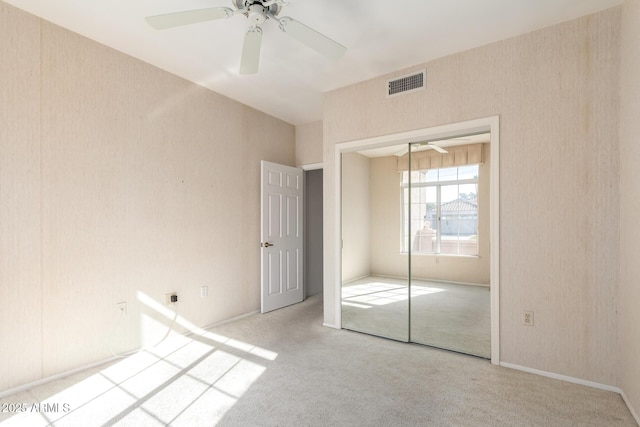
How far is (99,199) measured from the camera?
275 centimetres

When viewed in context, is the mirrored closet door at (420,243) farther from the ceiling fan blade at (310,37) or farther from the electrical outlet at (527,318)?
the ceiling fan blade at (310,37)

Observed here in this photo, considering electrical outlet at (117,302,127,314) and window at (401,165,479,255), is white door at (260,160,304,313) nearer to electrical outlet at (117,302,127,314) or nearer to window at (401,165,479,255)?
electrical outlet at (117,302,127,314)

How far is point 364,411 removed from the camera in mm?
2031

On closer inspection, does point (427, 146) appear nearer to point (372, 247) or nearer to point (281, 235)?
point (372, 247)

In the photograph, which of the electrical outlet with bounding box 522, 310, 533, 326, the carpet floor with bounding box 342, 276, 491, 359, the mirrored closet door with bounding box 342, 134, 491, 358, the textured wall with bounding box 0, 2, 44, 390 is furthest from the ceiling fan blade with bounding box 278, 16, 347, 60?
the electrical outlet with bounding box 522, 310, 533, 326

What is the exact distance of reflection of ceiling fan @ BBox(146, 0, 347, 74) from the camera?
1.84 metres

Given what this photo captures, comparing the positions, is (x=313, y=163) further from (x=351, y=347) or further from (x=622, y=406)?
(x=622, y=406)

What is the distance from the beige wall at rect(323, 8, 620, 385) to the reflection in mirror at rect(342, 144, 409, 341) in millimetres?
939

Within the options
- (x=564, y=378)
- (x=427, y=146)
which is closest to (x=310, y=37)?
(x=427, y=146)

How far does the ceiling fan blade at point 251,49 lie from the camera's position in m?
2.07

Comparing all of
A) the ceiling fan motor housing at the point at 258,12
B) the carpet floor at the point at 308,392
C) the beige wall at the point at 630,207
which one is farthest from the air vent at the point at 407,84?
the carpet floor at the point at 308,392

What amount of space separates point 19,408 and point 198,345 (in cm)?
131

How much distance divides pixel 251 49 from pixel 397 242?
7.63ft

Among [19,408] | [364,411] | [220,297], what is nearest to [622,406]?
[364,411]
